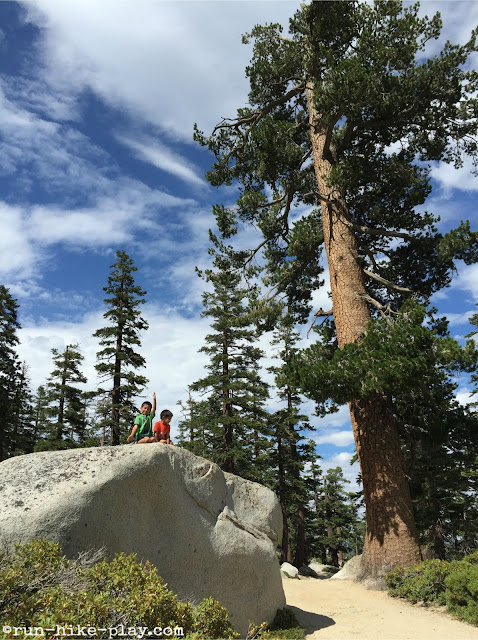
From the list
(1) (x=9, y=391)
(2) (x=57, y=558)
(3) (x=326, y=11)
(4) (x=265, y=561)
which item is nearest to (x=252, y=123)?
(3) (x=326, y=11)

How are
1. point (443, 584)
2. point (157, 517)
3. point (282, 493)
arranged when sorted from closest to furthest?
1. point (157, 517)
2. point (443, 584)
3. point (282, 493)

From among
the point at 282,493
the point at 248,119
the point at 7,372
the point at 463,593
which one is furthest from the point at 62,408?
the point at 463,593

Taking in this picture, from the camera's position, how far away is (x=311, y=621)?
8.36m

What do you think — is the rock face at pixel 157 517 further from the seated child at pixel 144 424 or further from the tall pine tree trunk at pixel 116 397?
the tall pine tree trunk at pixel 116 397

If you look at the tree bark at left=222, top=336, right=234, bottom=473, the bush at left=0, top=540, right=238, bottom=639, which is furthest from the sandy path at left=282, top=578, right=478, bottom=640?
the tree bark at left=222, top=336, right=234, bottom=473

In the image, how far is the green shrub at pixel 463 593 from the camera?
25.2ft

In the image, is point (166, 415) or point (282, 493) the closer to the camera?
point (166, 415)

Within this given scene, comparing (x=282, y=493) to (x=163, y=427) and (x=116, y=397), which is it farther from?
(x=163, y=427)

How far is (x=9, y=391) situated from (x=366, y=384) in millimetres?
23803

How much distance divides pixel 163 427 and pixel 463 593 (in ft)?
21.3

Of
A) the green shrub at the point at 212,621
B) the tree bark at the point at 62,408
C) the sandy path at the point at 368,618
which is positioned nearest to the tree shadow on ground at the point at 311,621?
the sandy path at the point at 368,618

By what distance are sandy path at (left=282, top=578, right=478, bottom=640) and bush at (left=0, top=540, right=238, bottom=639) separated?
4.22 metres

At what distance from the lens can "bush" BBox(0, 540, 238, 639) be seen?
3.30m

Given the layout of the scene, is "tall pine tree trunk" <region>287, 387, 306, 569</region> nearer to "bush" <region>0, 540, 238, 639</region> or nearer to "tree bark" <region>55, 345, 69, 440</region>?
"tree bark" <region>55, 345, 69, 440</region>
